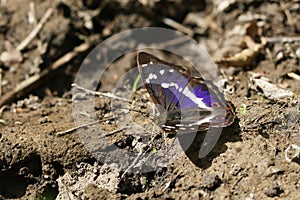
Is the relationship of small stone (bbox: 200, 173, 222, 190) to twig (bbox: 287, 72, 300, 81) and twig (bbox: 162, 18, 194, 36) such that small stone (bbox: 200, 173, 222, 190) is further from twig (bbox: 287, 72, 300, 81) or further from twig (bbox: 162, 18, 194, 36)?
twig (bbox: 162, 18, 194, 36)

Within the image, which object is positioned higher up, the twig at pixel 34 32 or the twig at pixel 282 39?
the twig at pixel 34 32

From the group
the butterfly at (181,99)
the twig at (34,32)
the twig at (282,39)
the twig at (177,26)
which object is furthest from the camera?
the twig at (177,26)

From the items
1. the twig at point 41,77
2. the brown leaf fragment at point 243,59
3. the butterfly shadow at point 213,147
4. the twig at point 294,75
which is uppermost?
the twig at point 41,77

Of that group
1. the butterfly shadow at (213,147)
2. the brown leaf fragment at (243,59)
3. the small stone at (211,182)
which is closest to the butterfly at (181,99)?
the butterfly shadow at (213,147)

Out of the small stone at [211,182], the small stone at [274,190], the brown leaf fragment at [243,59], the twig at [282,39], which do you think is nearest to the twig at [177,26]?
the brown leaf fragment at [243,59]

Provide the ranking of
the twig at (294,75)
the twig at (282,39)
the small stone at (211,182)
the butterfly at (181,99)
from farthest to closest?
1. the twig at (282,39)
2. the twig at (294,75)
3. the butterfly at (181,99)
4. the small stone at (211,182)

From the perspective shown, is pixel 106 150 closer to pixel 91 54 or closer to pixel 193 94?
pixel 193 94

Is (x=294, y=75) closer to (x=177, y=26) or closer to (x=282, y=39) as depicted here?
(x=282, y=39)

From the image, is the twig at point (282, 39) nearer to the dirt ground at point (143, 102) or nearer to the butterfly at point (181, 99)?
the dirt ground at point (143, 102)

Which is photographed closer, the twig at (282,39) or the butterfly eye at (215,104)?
the butterfly eye at (215,104)
